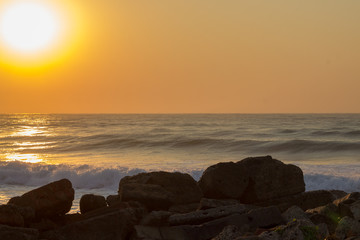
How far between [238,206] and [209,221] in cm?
71

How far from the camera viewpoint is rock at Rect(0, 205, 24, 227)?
8.29 meters

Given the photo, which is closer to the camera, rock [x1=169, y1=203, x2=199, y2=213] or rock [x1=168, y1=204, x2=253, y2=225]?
rock [x1=168, y1=204, x2=253, y2=225]

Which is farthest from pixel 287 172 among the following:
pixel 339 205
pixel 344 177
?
pixel 344 177

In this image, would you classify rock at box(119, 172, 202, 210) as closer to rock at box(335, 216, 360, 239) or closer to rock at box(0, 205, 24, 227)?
rock at box(0, 205, 24, 227)

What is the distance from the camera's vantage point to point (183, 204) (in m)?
10.1

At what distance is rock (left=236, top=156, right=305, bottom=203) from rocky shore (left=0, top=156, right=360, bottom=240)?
0.02 m

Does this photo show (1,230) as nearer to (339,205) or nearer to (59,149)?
(339,205)

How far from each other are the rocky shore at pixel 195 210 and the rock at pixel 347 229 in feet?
0.05

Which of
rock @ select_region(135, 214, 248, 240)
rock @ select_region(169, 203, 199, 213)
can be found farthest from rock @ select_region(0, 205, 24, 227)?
rock @ select_region(169, 203, 199, 213)

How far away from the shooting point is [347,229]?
807cm

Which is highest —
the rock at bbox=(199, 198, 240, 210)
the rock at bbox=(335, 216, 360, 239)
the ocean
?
the rock at bbox=(199, 198, 240, 210)

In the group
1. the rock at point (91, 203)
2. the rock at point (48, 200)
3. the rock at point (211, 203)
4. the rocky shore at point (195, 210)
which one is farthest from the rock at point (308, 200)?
the rock at point (48, 200)

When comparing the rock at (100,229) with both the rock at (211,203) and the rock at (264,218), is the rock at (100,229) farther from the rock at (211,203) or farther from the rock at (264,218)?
the rock at (264,218)

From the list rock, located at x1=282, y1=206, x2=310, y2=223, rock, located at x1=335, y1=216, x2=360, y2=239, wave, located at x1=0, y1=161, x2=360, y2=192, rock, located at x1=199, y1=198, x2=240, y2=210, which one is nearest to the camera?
rock, located at x1=335, y1=216, x2=360, y2=239
